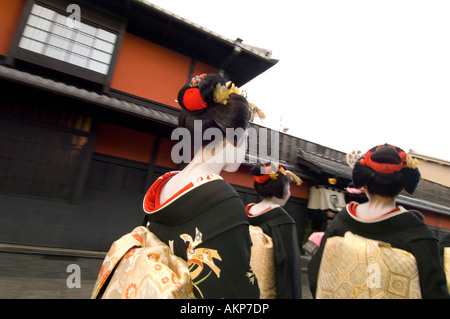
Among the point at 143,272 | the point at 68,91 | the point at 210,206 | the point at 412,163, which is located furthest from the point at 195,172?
the point at 68,91

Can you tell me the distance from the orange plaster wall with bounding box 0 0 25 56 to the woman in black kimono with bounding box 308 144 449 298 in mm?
7937

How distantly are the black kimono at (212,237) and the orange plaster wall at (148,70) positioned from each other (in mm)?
6217

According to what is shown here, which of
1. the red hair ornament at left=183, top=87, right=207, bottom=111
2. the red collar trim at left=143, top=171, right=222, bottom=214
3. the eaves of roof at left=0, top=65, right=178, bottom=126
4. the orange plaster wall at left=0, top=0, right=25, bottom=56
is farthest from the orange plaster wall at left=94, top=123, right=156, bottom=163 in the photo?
the red hair ornament at left=183, top=87, right=207, bottom=111

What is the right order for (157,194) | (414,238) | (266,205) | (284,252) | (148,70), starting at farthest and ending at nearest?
(148,70) < (266,205) < (284,252) < (414,238) < (157,194)

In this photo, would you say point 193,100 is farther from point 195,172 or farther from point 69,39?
point 69,39

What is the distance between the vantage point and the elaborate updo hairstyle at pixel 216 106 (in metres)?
1.18

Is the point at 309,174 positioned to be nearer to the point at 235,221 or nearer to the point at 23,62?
the point at 235,221

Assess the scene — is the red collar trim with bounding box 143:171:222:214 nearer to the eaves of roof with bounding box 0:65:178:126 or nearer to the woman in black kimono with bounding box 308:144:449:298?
the woman in black kimono with bounding box 308:144:449:298

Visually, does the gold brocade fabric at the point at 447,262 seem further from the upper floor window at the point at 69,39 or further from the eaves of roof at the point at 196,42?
the upper floor window at the point at 69,39

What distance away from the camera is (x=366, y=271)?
168 cm

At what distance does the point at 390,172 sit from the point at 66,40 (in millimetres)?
7526

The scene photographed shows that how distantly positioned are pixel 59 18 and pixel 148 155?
417 centimetres

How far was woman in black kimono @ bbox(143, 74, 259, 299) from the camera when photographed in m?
0.83

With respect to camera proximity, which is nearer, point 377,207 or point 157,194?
point 157,194
